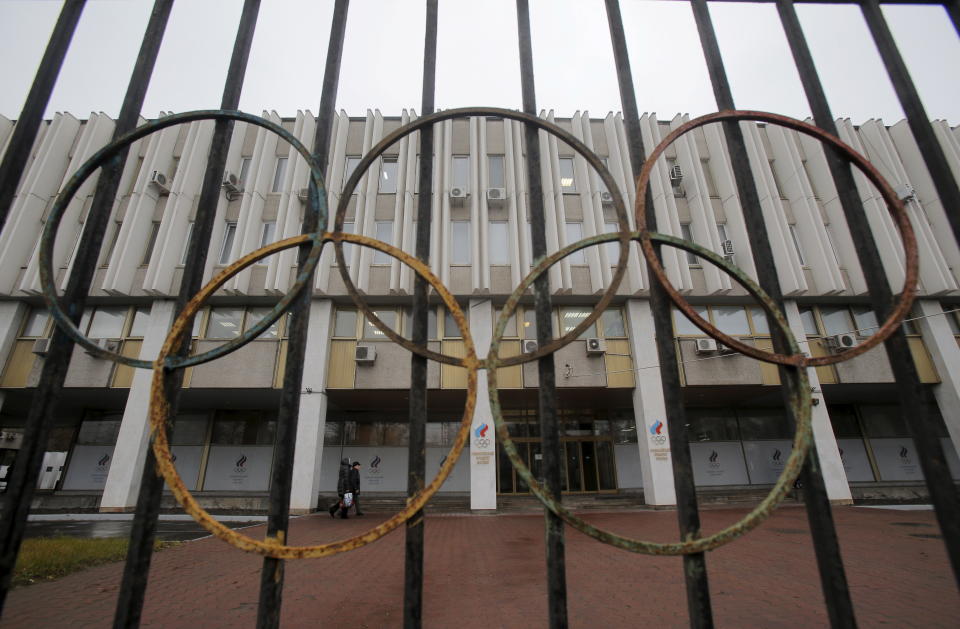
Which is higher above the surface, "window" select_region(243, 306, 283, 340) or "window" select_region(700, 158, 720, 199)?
"window" select_region(700, 158, 720, 199)

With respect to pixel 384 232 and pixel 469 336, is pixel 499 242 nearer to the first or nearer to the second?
pixel 384 232

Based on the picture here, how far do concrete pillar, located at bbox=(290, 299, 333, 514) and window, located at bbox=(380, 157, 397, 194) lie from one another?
4.92 m

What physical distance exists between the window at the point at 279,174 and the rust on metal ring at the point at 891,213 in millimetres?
17704

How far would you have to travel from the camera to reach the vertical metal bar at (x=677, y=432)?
4.51 ft

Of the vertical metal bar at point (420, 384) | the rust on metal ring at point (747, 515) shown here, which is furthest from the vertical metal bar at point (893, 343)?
the vertical metal bar at point (420, 384)

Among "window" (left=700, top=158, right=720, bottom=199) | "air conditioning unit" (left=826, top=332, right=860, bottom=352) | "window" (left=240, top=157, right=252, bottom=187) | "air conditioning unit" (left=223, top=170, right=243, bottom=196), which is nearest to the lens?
"air conditioning unit" (left=826, top=332, right=860, bottom=352)

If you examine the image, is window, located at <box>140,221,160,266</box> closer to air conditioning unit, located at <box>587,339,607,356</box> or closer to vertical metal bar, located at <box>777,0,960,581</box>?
air conditioning unit, located at <box>587,339,607,356</box>

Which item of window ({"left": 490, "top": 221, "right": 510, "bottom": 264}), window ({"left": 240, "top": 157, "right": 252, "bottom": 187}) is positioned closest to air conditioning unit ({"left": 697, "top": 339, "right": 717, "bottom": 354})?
window ({"left": 490, "top": 221, "right": 510, "bottom": 264})

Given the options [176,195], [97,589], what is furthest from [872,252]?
[176,195]

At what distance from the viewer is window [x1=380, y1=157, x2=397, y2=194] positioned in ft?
54.3

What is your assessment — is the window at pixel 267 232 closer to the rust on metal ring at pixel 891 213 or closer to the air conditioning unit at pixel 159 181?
the air conditioning unit at pixel 159 181

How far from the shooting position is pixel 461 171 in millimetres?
16984

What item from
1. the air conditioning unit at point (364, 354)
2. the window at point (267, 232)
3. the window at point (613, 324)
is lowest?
the air conditioning unit at point (364, 354)

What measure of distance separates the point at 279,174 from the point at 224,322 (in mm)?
6103
